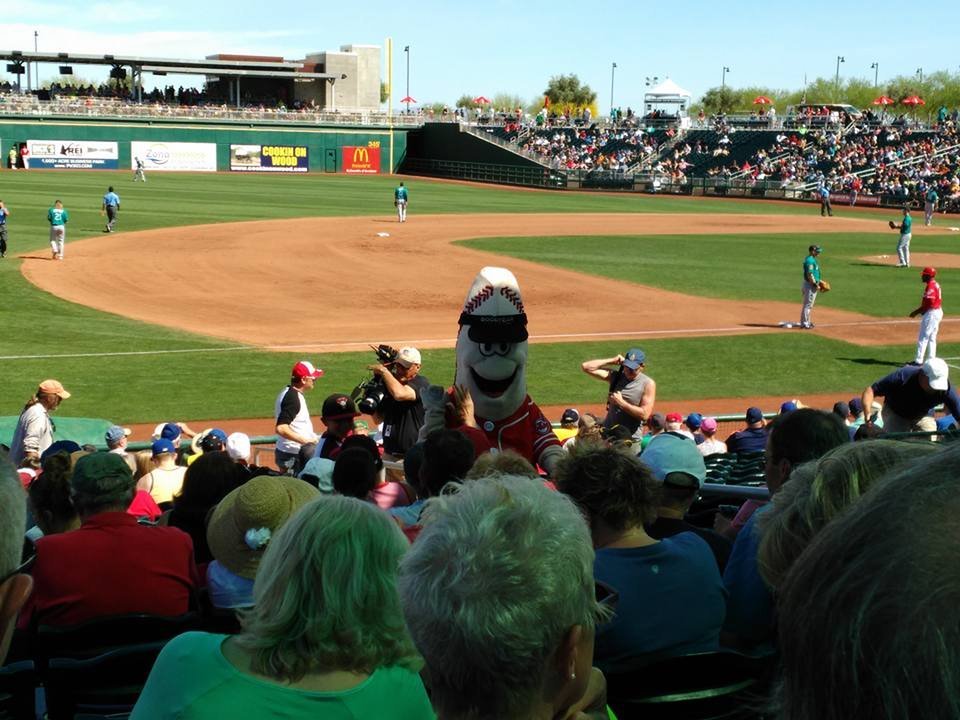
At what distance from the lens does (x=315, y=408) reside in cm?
1573

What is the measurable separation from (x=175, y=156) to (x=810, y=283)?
5325 cm

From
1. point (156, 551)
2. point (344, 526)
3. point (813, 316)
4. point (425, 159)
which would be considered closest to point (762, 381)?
point (813, 316)

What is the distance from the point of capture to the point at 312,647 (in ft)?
8.73

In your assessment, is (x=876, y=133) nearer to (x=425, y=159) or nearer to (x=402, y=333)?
(x=425, y=159)

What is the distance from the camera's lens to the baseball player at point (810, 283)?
21312mm

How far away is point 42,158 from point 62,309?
43.6 meters

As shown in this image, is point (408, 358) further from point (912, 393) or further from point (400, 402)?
point (912, 393)

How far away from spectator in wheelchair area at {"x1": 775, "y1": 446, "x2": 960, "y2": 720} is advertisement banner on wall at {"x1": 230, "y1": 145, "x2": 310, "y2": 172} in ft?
233

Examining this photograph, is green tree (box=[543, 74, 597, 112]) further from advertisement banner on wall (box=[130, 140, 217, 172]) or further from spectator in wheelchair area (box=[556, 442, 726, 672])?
spectator in wheelchair area (box=[556, 442, 726, 672])

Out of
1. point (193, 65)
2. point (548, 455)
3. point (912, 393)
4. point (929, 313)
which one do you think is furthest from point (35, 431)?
point (193, 65)

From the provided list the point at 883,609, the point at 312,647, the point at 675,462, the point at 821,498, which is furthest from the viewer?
the point at 675,462

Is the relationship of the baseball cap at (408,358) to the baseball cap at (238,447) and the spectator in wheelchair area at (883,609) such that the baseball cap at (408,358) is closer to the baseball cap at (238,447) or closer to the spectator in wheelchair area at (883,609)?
the baseball cap at (238,447)

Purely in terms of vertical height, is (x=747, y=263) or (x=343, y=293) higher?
(x=747, y=263)

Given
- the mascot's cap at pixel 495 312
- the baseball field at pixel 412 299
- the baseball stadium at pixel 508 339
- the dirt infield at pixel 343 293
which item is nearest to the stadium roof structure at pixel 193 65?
the baseball stadium at pixel 508 339
